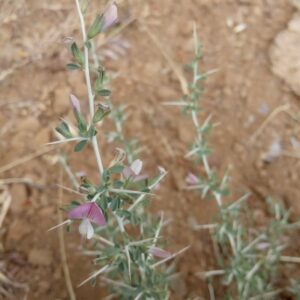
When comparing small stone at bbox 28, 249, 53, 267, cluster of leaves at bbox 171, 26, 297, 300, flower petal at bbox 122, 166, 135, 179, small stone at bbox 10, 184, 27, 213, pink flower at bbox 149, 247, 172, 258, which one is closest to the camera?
flower petal at bbox 122, 166, 135, 179

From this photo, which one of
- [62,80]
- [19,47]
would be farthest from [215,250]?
[19,47]

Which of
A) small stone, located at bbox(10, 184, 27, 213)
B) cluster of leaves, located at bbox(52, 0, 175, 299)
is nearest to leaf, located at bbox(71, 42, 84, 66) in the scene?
cluster of leaves, located at bbox(52, 0, 175, 299)

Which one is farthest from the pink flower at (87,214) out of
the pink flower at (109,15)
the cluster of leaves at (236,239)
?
the cluster of leaves at (236,239)

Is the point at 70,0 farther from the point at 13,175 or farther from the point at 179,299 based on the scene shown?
the point at 179,299

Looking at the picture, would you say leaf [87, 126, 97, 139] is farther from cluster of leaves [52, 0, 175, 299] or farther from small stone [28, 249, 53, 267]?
small stone [28, 249, 53, 267]

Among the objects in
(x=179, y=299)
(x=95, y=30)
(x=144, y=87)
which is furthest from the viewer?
(x=144, y=87)

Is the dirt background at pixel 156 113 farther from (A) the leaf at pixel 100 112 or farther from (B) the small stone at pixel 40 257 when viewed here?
(A) the leaf at pixel 100 112

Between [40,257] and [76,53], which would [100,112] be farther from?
[40,257]
